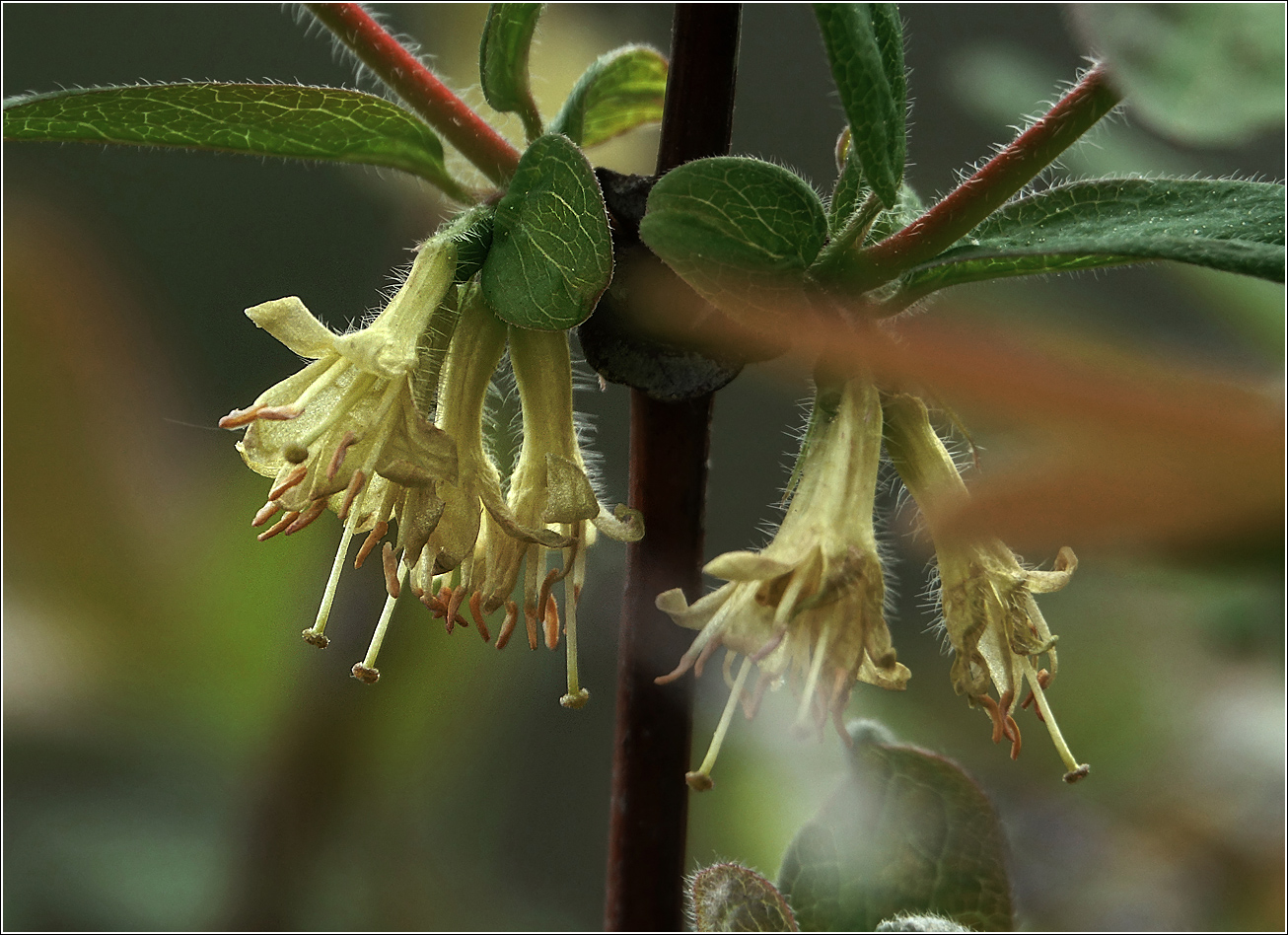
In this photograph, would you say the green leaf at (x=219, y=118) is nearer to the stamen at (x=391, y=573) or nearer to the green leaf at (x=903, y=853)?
the stamen at (x=391, y=573)

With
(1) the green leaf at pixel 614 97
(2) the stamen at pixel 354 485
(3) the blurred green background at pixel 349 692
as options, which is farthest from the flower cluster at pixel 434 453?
(3) the blurred green background at pixel 349 692

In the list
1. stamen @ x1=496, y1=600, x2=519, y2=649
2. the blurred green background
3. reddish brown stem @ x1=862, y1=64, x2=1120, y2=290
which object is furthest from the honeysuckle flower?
the blurred green background

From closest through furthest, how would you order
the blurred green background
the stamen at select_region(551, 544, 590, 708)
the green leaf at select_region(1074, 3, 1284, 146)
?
the green leaf at select_region(1074, 3, 1284, 146), the stamen at select_region(551, 544, 590, 708), the blurred green background

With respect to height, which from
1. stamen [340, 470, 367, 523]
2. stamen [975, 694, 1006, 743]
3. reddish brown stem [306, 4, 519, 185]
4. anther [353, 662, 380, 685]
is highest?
reddish brown stem [306, 4, 519, 185]

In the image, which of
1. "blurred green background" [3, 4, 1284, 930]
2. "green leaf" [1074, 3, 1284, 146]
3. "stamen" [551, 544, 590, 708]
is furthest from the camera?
"blurred green background" [3, 4, 1284, 930]

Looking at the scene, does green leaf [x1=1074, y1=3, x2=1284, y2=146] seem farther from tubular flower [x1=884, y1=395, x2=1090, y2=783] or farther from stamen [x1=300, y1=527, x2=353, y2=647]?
stamen [x1=300, y1=527, x2=353, y2=647]

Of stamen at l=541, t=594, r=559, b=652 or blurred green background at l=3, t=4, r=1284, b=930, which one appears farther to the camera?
blurred green background at l=3, t=4, r=1284, b=930

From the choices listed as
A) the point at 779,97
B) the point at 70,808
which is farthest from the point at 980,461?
the point at 779,97
